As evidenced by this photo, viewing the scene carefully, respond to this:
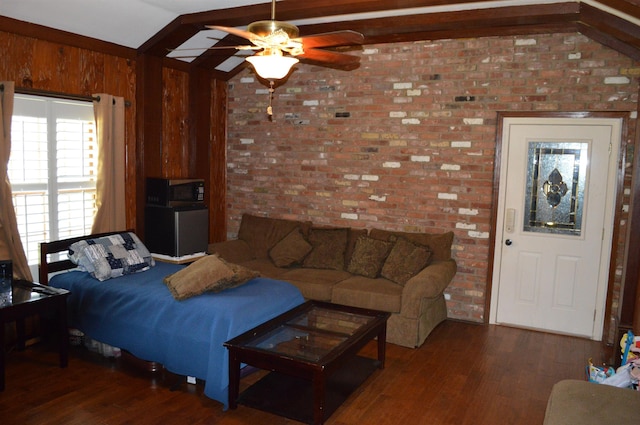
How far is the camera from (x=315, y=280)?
4.82m

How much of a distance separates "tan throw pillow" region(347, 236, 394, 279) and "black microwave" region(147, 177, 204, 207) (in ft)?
5.77

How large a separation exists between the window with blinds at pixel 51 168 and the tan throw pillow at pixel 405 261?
2.82 m

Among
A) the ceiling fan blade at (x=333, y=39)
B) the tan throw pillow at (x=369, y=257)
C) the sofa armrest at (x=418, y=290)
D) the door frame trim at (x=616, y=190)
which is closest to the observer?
the ceiling fan blade at (x=333, y=39)

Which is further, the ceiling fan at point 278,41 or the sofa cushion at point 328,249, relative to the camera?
the sofa cushion at point 328,249

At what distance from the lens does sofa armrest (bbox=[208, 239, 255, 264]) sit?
17.7 ft

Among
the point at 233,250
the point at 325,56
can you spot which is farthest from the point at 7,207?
the point at 325,56

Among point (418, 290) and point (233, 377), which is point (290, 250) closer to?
point (418, 290)

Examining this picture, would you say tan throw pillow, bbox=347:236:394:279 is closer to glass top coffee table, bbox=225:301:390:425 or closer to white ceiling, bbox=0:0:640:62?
glass top coffee table, bbox=225:301:390:425

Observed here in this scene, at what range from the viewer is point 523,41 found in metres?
4.71

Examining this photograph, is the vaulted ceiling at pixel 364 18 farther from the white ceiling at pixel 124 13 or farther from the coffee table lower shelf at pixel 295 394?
the coffee table lower shelf at pixel 295 394

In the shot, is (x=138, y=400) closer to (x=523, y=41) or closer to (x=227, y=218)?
(x=227, y=218)

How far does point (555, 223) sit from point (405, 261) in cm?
145

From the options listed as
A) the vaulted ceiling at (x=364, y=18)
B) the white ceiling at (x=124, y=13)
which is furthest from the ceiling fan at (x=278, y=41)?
the white ceiling at (x=124, y=13)

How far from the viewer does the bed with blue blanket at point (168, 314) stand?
335cm
